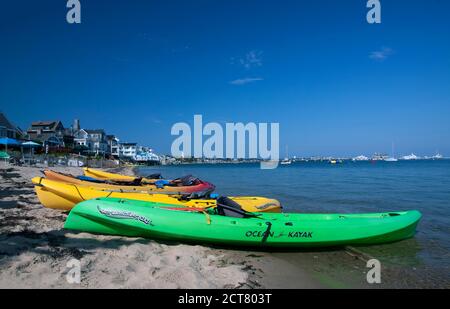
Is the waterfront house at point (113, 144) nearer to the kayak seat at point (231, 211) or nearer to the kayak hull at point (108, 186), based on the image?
the kayak hull at point (108, 186)

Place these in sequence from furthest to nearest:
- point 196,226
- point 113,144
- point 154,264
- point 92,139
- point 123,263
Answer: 1. point 113,144
2. point 92,139
3. point 196,226
4. point 154,264
5. point 123,263

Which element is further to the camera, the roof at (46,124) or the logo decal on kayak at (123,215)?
the roof at (46,124)

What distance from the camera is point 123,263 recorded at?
5098mm

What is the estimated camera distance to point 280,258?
266 inches

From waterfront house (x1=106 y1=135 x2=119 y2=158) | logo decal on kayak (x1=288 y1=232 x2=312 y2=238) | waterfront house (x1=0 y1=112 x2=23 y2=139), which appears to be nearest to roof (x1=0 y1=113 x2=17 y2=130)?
waterfront house (x1=0 y1=112 x2=23 y2=139)

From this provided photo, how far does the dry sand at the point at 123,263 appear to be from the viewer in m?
4.35

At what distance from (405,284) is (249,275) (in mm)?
2911

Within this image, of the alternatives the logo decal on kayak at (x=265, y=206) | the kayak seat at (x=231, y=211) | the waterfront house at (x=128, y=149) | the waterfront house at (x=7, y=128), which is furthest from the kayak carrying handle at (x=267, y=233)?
the waterfront house at (x=128, y=149)

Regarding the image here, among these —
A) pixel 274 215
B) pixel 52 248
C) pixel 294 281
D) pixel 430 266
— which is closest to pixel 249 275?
pixel 294 281

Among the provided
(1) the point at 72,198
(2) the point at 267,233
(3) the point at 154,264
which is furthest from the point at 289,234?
(1) the point at 72,198

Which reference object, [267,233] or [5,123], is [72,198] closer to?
[267,233]

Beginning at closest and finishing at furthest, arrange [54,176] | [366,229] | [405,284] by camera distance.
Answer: [405,284], [366,229], [54,176]

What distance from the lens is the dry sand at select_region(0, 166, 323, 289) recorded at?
171 inches
